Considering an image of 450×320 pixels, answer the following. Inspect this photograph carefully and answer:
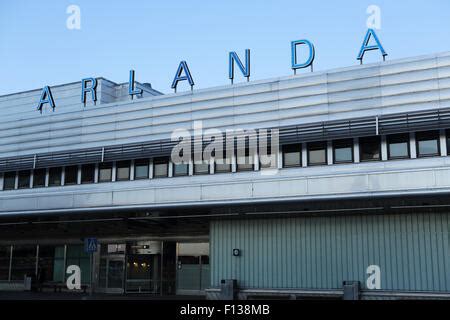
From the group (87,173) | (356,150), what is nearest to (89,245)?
(87,173)

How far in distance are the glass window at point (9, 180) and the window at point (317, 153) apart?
16.3 m

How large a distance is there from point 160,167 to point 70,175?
535 centimetres

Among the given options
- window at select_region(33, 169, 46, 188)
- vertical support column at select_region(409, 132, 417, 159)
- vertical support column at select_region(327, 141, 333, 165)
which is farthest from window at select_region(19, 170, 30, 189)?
vertical support column at select_region(409, 132, 417, 159)

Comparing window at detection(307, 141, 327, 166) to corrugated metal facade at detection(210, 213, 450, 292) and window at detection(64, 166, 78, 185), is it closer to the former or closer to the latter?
corrugated metal facade at detection(210, 213, 450, 292)

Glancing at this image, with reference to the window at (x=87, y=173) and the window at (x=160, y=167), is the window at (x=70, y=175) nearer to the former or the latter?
the window at (x=87, y=173)

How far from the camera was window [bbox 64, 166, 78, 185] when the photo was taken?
27891 mm

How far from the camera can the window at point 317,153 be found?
72.7 feet

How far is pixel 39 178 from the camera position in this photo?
2909 cm

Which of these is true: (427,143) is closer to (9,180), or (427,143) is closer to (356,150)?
(356,150)

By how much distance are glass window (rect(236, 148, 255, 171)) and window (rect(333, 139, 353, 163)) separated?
11.1 feet

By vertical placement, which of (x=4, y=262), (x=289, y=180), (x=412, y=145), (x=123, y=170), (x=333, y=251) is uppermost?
(x=123, y=170)

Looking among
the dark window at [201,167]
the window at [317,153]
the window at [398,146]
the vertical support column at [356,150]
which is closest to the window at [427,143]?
the window at [398,146]

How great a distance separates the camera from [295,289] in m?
21.7
